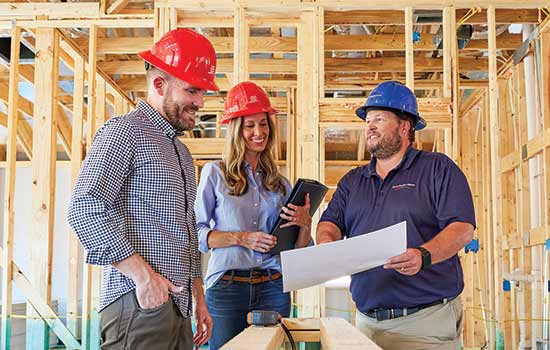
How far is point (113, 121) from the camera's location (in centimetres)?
206

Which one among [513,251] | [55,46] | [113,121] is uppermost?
[55,46]

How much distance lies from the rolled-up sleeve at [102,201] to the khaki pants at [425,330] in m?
1.00

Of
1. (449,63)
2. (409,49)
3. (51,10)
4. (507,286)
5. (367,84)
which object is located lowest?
(507,286)

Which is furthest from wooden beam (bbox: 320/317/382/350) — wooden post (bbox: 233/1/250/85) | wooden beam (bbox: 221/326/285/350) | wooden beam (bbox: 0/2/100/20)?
wooden beam (bbox: 0/2/100/20)

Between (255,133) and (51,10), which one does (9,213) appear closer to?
(51,10)

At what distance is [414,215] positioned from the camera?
246 centimetres

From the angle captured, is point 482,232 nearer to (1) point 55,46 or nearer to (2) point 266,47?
(2) point 266,47

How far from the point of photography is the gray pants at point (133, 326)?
195 centimetres

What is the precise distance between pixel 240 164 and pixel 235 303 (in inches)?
23.7

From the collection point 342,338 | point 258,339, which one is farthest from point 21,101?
point 342,338

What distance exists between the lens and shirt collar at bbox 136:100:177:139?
7.06 feet

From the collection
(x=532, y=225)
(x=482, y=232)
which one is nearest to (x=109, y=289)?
(x=532, y=225)

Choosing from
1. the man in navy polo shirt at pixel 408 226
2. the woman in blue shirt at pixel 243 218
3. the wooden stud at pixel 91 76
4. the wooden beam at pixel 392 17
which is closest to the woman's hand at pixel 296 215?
the woman in blue shirt at pixel 243 218

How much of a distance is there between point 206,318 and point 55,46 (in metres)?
4.27
